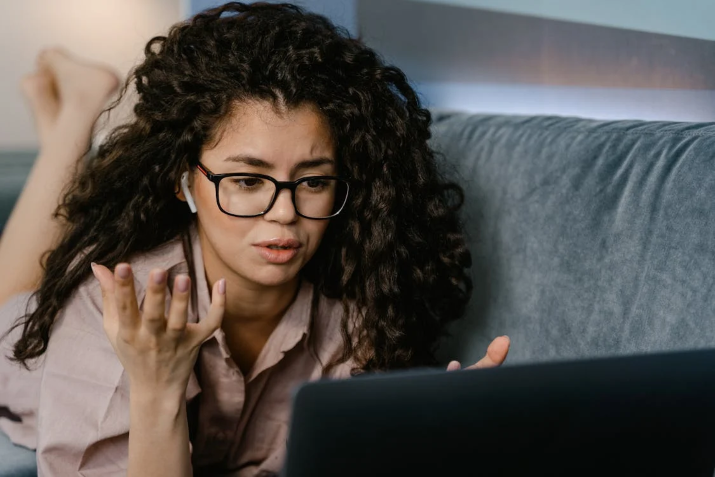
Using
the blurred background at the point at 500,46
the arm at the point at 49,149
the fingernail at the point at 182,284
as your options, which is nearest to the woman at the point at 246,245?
the fingernail at the point at 182,284

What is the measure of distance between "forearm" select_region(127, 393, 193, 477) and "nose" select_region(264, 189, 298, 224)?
307mm

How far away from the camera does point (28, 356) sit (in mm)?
1457

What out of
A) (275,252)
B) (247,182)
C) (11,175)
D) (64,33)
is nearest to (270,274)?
(275,252)

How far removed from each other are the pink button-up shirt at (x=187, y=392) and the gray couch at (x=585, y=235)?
1.10 feet

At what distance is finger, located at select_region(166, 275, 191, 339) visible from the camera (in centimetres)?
92

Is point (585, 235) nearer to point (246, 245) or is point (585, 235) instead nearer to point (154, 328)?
point (246, 245)

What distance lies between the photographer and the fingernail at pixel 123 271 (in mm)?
921

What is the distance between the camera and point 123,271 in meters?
0.92

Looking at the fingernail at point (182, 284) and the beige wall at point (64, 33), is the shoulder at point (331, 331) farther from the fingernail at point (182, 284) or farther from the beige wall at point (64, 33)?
the beige wall at point (64, 33)

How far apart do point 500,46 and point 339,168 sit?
0.92 meters

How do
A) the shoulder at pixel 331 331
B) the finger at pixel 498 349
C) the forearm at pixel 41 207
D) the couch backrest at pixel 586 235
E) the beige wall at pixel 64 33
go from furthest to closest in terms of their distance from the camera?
the beige wall at pixel 64 33 → the forearm at pixel 41 207 → the shoulder at pixel 331 331 → the couch backrest at pixel 586 235 → the finger at pixel 498 349

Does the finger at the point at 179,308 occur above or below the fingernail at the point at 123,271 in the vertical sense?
below

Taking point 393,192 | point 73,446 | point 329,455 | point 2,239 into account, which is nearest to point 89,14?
point 2,239

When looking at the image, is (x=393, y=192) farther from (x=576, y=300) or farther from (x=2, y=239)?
(x=2, y=239)
